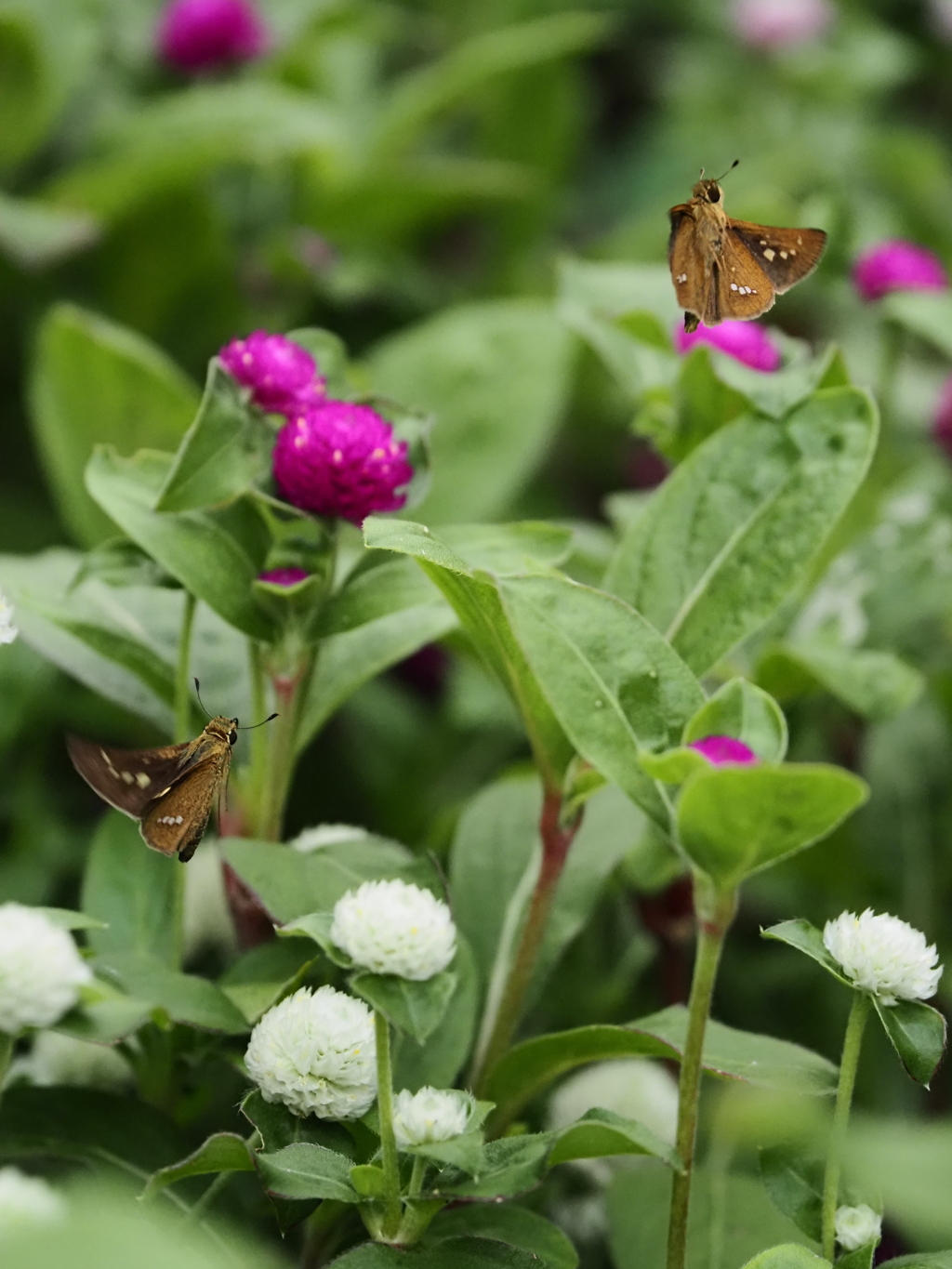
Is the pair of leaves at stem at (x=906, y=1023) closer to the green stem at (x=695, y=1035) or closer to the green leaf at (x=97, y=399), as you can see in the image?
the green stem at (x=695, y=1035)

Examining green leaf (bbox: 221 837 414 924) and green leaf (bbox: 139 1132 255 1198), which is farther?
green leaf (bbox: 221 837 414 924)

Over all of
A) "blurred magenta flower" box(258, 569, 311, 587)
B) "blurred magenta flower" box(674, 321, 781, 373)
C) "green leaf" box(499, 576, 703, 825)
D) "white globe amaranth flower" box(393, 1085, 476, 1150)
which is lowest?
"white globe amaranth flower" box(393, 1085, 476, 1150)

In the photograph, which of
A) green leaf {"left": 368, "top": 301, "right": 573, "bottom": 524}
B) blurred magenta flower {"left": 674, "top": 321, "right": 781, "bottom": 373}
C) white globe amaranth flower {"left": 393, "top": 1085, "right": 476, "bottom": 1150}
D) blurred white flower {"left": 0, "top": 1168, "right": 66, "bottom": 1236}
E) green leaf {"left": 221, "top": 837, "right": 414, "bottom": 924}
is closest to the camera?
blurred white flower {"left": 0, "top": 1168, "right": 66, "bottom": 1236}

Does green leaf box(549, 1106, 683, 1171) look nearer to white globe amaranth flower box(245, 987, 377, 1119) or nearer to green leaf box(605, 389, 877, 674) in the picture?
white globe amaranth flower box(245, 987, 377, 1119)

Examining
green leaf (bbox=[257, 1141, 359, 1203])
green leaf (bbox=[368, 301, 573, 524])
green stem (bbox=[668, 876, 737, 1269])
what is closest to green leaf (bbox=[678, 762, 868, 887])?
green stem (bbox=[668, 876, 737, 1269])

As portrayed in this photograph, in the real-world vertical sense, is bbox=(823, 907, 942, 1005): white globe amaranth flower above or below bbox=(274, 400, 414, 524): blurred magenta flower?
below

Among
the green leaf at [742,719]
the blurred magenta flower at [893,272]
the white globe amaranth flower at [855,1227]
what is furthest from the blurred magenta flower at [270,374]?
the blurred magenta flower at [893,272]

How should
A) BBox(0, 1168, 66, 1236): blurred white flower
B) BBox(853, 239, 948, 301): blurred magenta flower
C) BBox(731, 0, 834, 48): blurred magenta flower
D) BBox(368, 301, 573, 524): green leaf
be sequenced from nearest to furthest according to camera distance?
BBox(0, 1168, 66, 1236): blurred white flower
BBox(853, 239, 948, 301): blurred magenta flower
BBox(368, 301, 573, 524): green leaf
BBox(731, 0, 834, 48): blurred magenta flower
